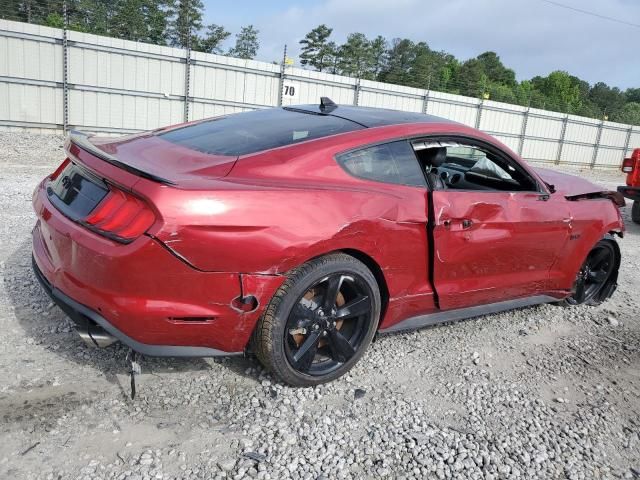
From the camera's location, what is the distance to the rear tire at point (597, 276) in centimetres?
467

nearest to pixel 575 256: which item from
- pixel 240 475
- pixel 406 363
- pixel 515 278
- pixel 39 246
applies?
pixel 515 278

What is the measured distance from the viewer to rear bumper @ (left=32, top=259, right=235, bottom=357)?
2.48m

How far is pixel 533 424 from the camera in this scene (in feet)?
9.59

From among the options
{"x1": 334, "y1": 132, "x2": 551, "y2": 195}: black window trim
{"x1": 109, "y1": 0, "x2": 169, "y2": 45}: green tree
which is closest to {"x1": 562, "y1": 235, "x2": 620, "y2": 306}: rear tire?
{"x1": 334, "y1": 132, "x2": 551, "y2": 195}: black window trim

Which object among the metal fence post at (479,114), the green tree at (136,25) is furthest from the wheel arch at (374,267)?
the metal fence post at (479,114)

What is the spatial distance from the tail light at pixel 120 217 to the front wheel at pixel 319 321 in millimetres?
739

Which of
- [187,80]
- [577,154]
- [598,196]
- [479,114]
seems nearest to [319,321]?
[598,196]

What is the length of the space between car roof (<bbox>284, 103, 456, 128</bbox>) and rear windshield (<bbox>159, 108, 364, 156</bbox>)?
0.09 m

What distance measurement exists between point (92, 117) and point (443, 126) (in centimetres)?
1335

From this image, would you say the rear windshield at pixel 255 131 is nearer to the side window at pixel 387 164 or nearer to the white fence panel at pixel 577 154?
the side window at pixel 387 164

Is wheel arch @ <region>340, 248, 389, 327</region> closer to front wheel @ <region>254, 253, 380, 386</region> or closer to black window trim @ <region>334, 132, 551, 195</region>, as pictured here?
front wheel @ <region>254, 253, 380, 386</region>

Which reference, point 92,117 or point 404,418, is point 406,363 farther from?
point 92,117

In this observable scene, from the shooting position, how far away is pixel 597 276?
4.79 metres

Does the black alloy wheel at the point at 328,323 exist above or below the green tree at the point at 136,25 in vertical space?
below
